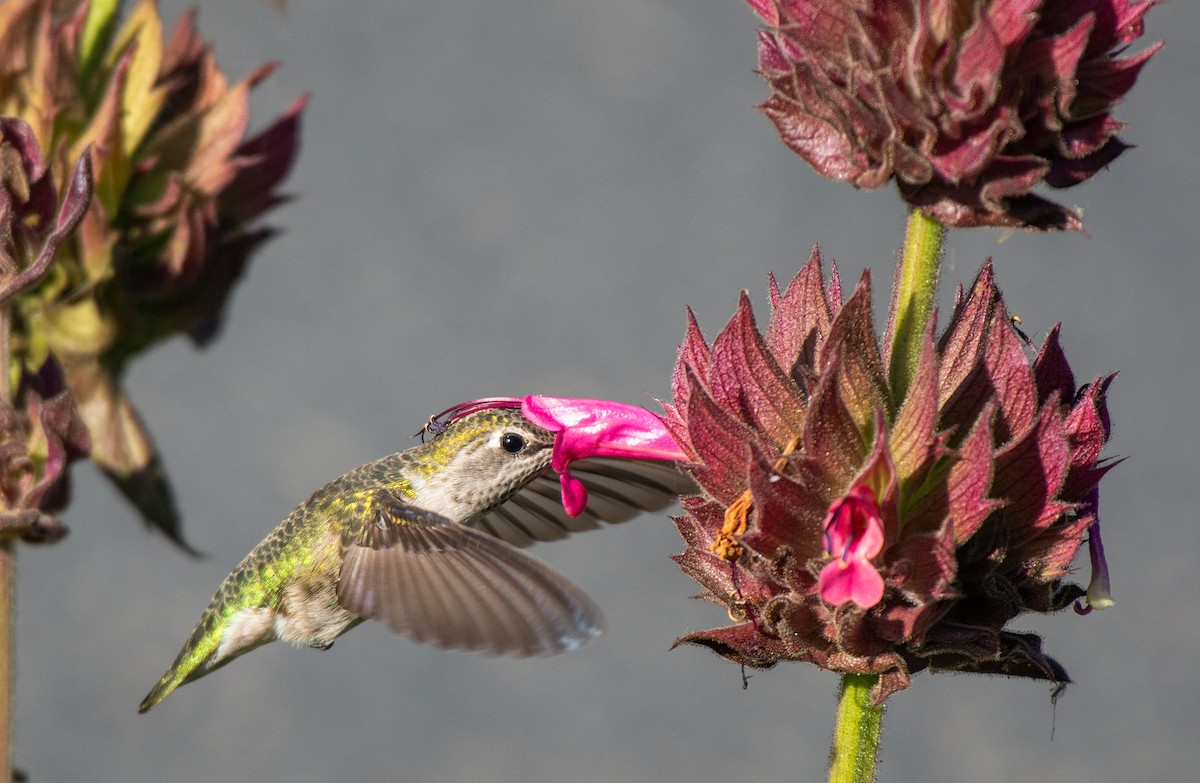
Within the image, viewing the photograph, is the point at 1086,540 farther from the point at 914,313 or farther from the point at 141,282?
the point at 141,282

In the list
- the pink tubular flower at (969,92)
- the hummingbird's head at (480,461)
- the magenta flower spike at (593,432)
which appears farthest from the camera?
the hummingbird's head at (480,461)

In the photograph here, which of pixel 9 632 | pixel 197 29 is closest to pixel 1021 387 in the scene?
pixel 9 632

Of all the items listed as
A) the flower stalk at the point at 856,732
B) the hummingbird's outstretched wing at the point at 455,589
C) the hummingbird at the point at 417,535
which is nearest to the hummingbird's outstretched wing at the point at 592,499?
the hummingbird at the point at 417,535

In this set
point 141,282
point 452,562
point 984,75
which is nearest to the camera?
point 984,75

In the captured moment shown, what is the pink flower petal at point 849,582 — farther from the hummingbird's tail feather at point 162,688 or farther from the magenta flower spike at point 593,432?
the hummingbird's tail feather at point 162,688

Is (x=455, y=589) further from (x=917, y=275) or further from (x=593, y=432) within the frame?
(x=917, y=275)


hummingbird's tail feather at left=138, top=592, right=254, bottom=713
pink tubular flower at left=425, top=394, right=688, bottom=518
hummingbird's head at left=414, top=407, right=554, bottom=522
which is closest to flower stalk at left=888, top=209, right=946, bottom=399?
pink tubular flower at left=425, top=394, right=688, bottom=518
